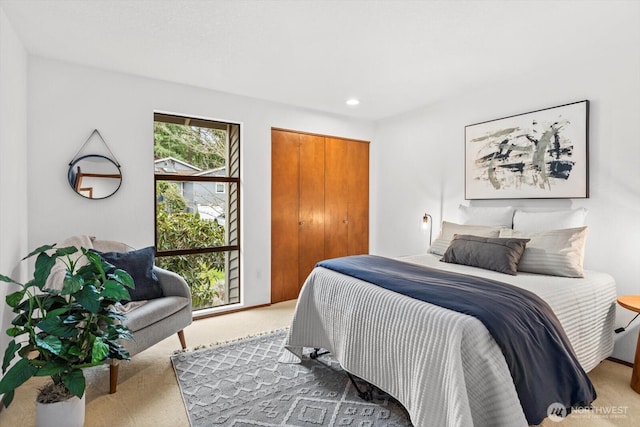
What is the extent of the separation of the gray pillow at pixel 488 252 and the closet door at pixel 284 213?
1.95m

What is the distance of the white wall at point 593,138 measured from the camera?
8.41ft

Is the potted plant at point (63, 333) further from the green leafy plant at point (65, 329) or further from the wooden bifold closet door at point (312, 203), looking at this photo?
the wooden bifold closet door at point (312, 203)

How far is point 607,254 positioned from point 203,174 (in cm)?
376

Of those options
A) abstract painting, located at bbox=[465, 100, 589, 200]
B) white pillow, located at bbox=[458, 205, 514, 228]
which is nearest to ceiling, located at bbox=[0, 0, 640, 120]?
abstract painting, located at bbox=[465, 100, 589, 200]

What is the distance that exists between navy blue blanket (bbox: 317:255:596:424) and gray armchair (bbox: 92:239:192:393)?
169 cm

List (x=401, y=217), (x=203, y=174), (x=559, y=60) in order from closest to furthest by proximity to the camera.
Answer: (x=559, y=60) < (x=203, y=174) < (x=401, y=217)

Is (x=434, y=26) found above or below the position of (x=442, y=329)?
above

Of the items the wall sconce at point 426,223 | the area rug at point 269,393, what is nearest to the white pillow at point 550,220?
the wall sconce at point 426,223

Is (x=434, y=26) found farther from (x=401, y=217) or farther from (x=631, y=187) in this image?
(x=401, y=217)

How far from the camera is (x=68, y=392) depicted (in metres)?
1.82

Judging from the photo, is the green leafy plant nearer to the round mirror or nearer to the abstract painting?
the round mirror

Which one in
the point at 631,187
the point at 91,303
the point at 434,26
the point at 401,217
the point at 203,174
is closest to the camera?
the point at 91,303

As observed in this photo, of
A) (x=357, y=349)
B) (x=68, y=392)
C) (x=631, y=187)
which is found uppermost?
(x=631, y=187)

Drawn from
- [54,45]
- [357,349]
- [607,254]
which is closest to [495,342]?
[357,349]
